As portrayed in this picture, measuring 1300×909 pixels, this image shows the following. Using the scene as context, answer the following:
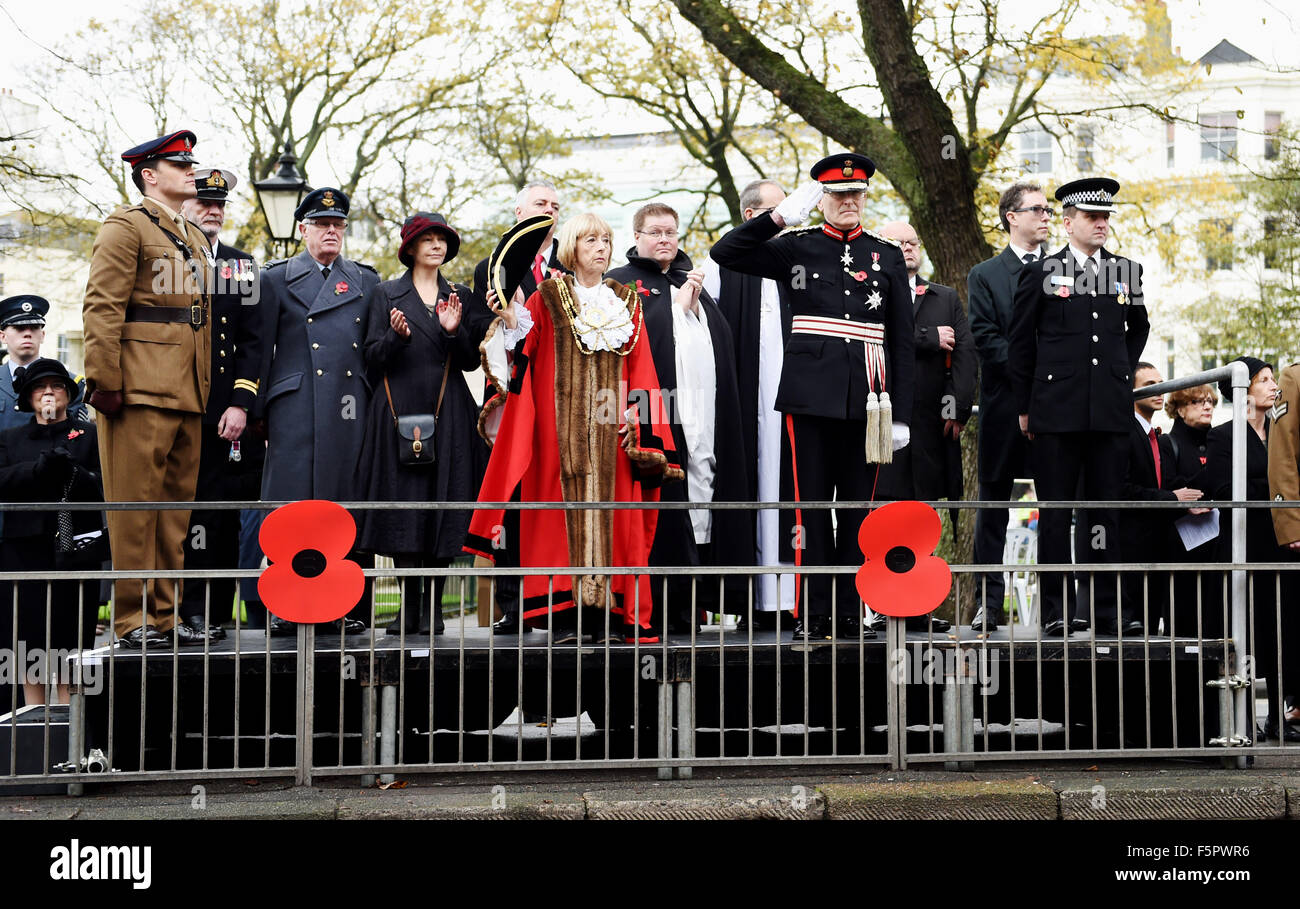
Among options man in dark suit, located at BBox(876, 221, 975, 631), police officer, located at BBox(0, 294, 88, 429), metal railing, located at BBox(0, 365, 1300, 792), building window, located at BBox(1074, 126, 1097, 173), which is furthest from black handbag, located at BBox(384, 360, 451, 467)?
building window, located at BBox(1074, 126, 1097, 173)

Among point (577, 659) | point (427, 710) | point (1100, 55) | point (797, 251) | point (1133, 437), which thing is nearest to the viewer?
point (577, 659)

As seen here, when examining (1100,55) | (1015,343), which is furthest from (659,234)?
(1100,55)

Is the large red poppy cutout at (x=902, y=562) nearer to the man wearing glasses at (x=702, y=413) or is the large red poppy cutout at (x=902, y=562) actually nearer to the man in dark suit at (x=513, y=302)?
the man wearing glasses at (x=702, y=413)

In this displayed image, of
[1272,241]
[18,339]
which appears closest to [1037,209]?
[18,339]

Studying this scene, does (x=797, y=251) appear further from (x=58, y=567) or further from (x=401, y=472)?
(x=58, y=567)

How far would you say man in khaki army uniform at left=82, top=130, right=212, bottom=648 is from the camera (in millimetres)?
7191

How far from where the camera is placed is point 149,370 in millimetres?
7336

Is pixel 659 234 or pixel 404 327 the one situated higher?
pixel 659 234

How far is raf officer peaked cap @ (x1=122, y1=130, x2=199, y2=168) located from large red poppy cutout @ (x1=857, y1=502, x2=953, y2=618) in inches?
152

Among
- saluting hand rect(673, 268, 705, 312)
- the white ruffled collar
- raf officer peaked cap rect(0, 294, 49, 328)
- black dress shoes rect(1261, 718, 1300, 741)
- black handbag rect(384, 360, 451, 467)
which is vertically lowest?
black dress shoes rect(1261, 718, 1300, 741)

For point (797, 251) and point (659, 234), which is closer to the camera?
point (797, 251)

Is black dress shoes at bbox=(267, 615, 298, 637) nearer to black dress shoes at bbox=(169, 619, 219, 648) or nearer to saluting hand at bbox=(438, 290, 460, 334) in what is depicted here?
black dress shoes at bbox=(169, 619, 219, 648)

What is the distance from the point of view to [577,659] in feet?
21.8
